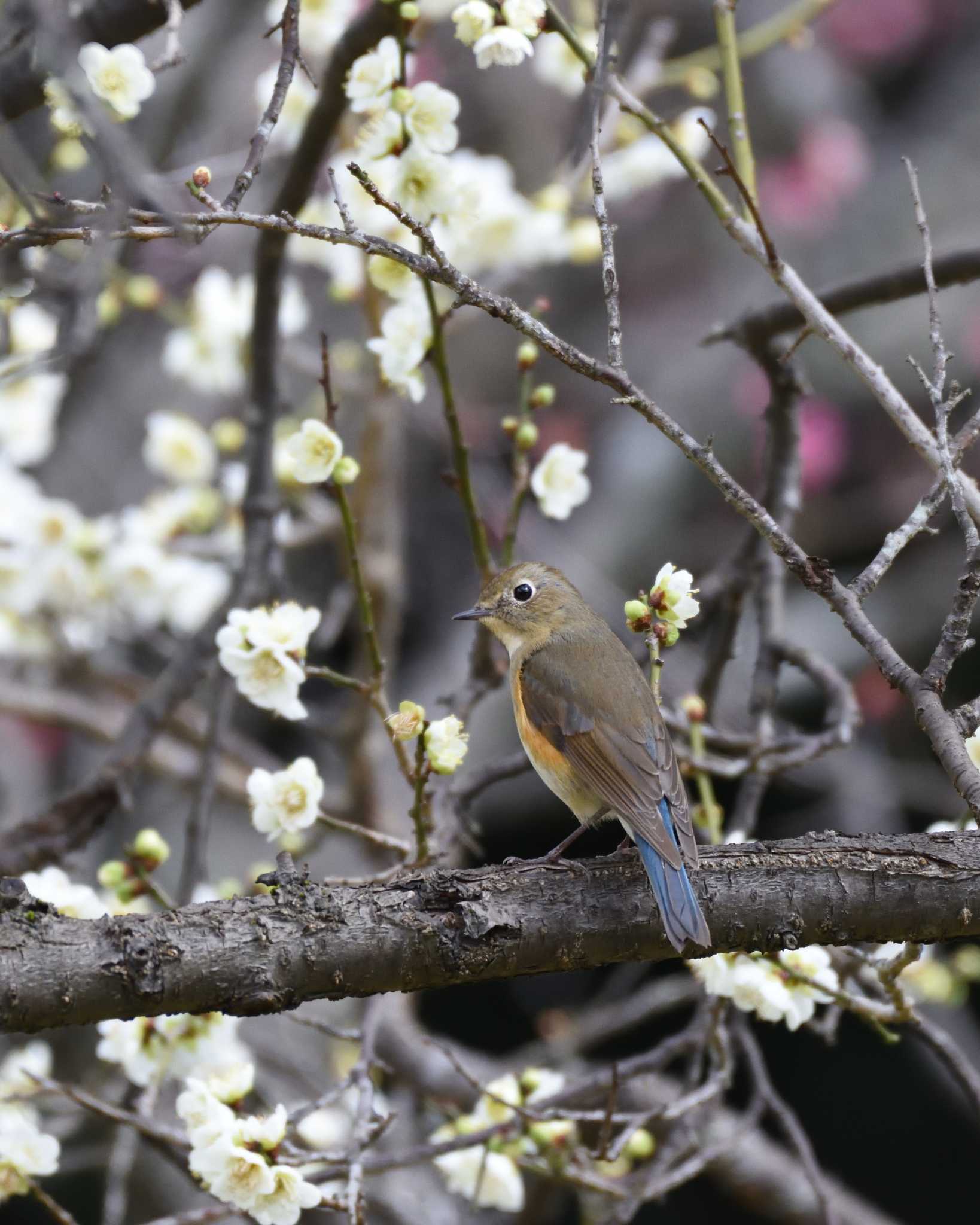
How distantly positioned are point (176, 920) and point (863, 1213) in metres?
2.86

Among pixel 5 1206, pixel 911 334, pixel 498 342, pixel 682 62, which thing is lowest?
pixel 5 1206

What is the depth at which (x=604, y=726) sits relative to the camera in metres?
2.89

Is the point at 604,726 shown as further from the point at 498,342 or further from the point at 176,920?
the point at 498,342

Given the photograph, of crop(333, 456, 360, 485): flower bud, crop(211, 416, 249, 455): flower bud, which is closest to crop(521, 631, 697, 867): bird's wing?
crop(333, 456, 360, 485): flower bud

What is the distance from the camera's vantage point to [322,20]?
385cm

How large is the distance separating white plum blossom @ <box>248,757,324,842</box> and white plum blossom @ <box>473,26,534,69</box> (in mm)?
1347

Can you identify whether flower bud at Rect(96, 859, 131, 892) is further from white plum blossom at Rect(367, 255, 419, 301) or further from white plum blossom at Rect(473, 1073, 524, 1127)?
white plum blossom at Rect(367, 255, 419, 301)

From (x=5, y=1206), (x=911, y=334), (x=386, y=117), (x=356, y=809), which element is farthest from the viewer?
(x=911, y=334)

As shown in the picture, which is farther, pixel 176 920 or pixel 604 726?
pixel 604 726

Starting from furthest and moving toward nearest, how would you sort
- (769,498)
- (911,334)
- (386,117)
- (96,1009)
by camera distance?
(911,334), (769,498), (386,117), (96,1009)

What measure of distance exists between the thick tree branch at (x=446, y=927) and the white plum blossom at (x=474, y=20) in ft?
4.98

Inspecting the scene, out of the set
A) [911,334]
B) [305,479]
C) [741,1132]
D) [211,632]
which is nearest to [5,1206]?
[211,632]

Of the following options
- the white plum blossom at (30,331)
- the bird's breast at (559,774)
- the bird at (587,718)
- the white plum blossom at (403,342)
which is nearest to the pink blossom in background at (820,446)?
the bird at (587,718)

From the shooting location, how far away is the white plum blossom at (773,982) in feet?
7.80
